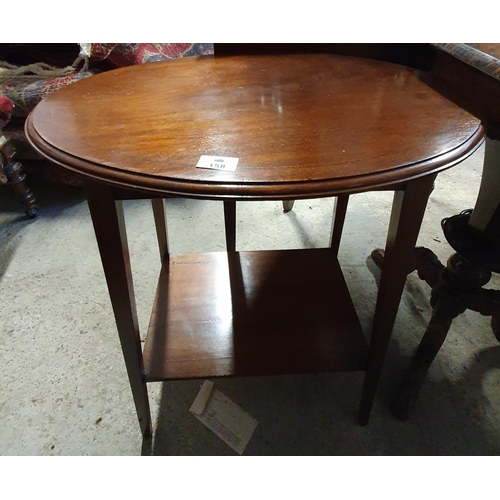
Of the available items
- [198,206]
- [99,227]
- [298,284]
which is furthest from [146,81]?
[198,206]

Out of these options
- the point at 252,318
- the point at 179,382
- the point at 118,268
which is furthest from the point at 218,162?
the point at 179,382

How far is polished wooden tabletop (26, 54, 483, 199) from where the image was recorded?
46 centimetres

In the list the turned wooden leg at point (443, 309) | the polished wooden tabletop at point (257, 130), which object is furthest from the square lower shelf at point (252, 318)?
→ the polished wooden tabletop at point (257, 130)

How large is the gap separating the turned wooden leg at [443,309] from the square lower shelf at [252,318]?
0.48 feet

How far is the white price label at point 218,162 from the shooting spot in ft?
1.55

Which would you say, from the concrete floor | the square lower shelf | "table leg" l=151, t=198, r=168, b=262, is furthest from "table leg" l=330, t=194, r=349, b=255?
"table leg" l=151, t=198, r=168, b=262

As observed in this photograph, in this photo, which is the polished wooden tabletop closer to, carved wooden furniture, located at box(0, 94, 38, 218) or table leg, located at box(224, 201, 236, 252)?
table leg, located at box(224, 201, 236, 252)

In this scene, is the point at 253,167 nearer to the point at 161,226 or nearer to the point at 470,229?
the point at 470,229

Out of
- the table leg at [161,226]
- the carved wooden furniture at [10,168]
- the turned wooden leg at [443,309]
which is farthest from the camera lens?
the carved wooden furniture at [10,168]

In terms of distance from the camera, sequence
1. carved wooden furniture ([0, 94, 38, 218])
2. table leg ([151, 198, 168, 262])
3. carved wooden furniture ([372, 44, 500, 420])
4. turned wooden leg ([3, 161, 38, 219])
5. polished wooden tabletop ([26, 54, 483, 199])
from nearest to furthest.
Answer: polished wooden tabletop ([26, 54, 483, 199])
carved wooden furniture ([372, 44, 500, 420])
table leg ([151, 198, 168, 262])
carved wooden furniture ([0, 94, 38, 218])
turned wooden leg ([3, 161, 38, 219])

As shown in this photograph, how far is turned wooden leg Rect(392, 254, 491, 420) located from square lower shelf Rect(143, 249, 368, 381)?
147 mm

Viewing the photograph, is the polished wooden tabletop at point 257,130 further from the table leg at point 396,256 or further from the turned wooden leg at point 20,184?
the turned wooden leg at point 20,184

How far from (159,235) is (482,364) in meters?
0.92

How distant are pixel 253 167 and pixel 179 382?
70 cm
